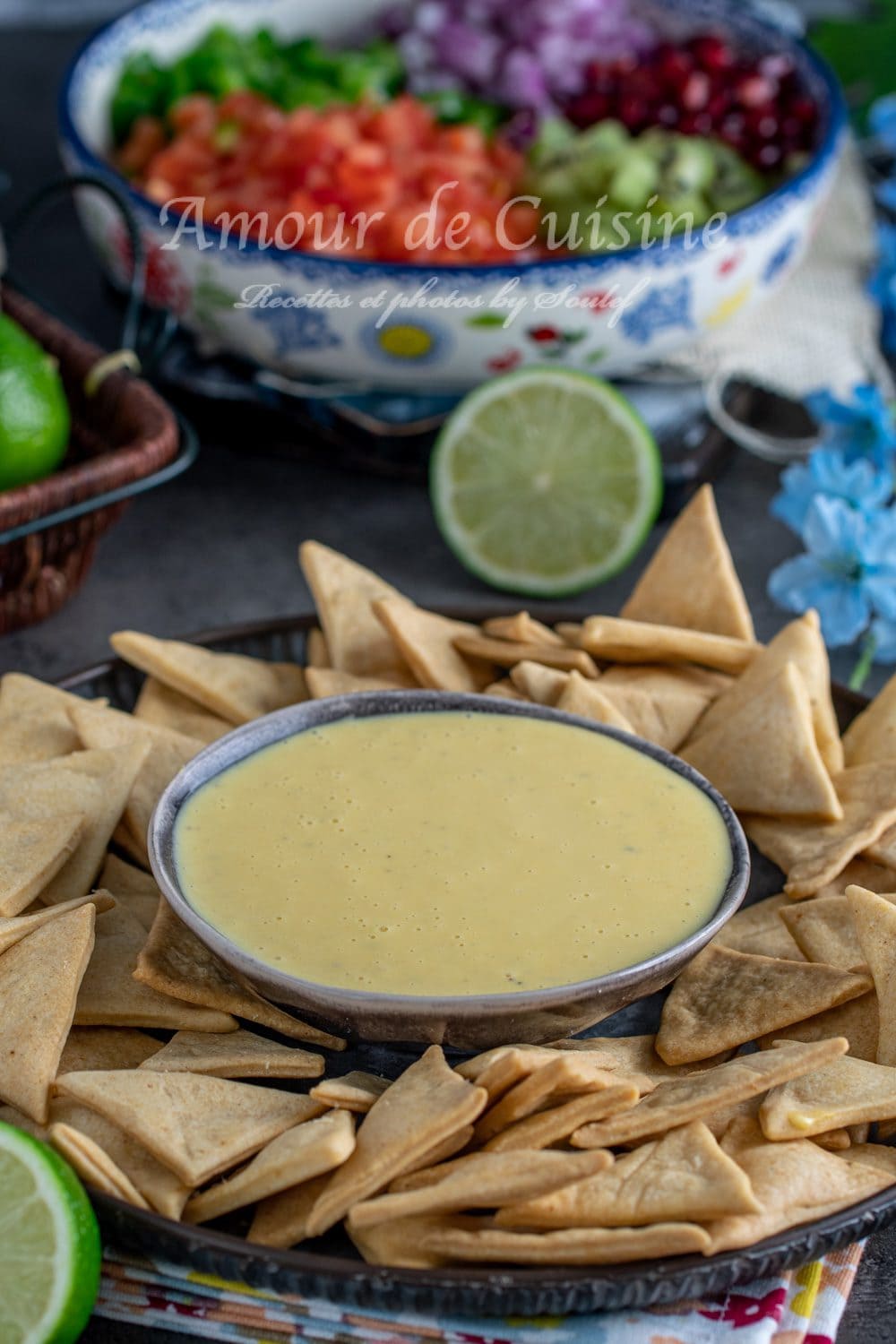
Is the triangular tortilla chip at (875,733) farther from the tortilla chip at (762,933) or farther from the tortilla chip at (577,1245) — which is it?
the tortilla chip at (577,1245)

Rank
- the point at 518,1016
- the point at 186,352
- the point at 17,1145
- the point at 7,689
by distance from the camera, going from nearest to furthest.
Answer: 1. the point at 17,1145
2. the point at 518,1016
3. the point at 7,689
4. the point at 186,352

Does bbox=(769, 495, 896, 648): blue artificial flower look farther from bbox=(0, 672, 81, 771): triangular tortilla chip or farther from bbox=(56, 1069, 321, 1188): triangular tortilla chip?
bbox=(56, 1069, 321, 1188): triangular tortilla chip

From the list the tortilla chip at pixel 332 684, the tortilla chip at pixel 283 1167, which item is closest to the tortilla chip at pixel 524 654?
the tortilla chip at pixel 332 684

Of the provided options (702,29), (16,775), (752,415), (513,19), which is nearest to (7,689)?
(16,775)

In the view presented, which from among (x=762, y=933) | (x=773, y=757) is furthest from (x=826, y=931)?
(x=773, y=757)

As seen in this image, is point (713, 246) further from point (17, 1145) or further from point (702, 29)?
point (17, 1145)
